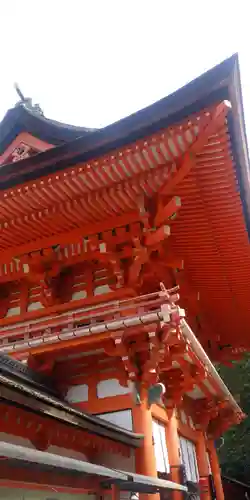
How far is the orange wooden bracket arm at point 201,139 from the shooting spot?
19.1ft

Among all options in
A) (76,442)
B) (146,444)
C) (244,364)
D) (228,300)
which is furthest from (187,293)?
(244,364)

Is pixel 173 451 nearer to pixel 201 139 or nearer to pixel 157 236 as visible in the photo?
pixel 157 236

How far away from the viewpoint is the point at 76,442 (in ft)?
18.8

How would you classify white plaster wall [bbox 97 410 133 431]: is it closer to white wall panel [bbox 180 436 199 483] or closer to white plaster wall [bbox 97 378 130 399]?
white plaster wall [bbox 97 378 130 399]

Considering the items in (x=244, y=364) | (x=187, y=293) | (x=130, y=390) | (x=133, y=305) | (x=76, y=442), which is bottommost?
(x=76, y=442)

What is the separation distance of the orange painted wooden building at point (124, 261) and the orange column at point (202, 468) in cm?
4

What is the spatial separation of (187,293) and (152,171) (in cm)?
390

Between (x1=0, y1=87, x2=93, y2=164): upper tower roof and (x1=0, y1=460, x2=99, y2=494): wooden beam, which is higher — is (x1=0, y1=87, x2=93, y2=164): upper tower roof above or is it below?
above

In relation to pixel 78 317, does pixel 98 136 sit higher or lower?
higher

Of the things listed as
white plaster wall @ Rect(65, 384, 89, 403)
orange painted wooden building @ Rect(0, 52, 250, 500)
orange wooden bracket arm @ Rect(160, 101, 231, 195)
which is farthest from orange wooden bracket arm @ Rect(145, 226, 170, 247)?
white plaster wall @ Rect(65, 384, 89, 403)

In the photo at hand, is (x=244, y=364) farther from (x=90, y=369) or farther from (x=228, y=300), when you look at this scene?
(x=90, y=369)

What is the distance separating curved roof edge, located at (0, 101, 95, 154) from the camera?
31.1 feet

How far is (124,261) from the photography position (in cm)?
770

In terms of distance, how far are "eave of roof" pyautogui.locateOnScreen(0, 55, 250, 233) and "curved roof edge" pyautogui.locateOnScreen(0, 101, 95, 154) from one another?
8.45 ft
